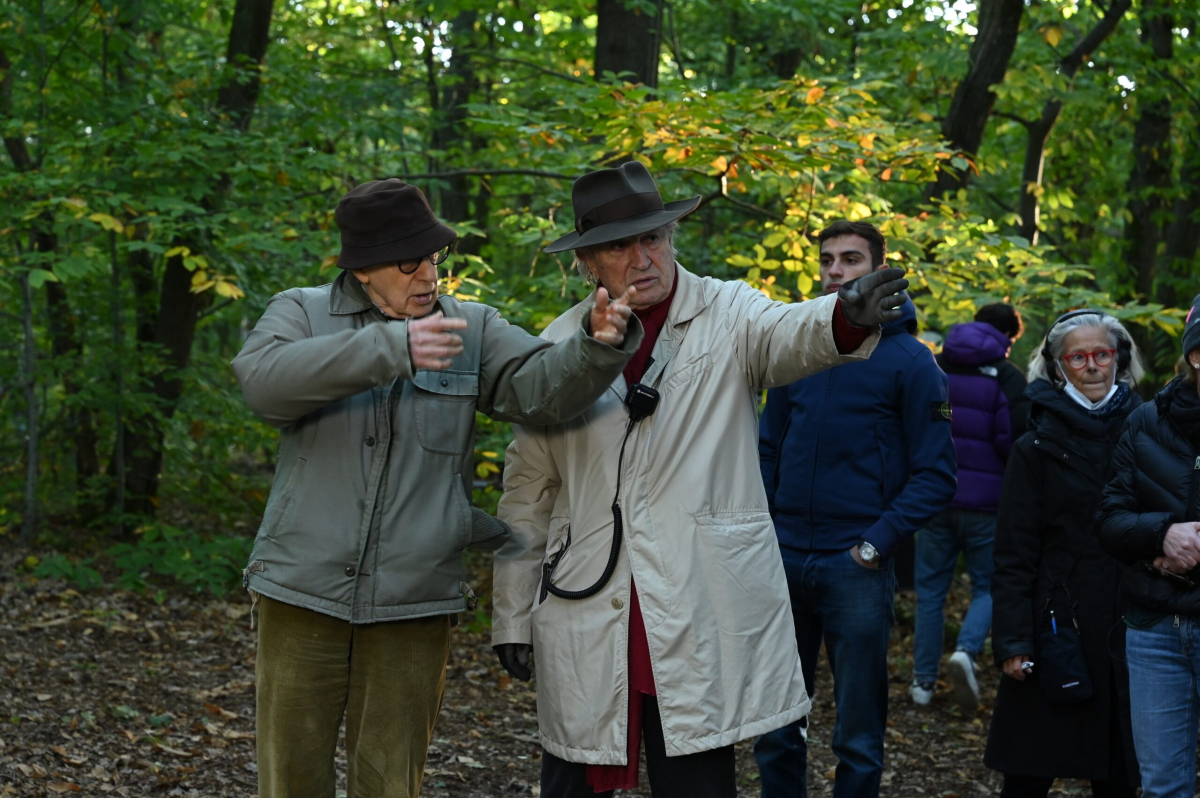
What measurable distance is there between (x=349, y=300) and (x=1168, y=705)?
8.67 feet

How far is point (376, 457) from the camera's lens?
281 centimetres

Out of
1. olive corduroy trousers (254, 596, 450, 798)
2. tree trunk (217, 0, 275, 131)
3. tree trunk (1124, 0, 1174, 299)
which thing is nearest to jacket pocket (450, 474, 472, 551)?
olive corduroy trousers (254, 596, 450, 798)

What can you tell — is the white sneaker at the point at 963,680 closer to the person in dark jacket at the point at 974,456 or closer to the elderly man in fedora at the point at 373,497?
the person in dark jacket at the point at 974,456

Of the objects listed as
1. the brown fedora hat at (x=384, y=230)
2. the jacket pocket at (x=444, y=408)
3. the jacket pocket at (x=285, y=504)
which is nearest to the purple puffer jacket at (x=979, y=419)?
the jacket pocket at (x=444, y=408)

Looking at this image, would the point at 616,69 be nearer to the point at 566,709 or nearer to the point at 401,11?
the point at 401,11

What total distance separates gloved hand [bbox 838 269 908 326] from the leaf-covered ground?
3.26m

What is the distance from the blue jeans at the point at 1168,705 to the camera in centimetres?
331

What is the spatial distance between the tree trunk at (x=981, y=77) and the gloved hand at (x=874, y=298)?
19.8 ft

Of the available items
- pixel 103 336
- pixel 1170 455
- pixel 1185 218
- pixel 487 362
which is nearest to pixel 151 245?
pixel 103 336

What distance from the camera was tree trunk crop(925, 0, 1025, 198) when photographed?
833 cm

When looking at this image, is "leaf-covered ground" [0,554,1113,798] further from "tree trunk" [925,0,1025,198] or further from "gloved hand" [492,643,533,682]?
"tree trunk" [925,0,1025,198]

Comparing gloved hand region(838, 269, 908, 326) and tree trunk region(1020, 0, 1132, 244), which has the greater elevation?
tree trunk region(1020, 0, 1132, 244)

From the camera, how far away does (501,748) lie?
568 centimetres

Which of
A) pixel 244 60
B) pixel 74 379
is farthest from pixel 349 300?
pixel 74 379
